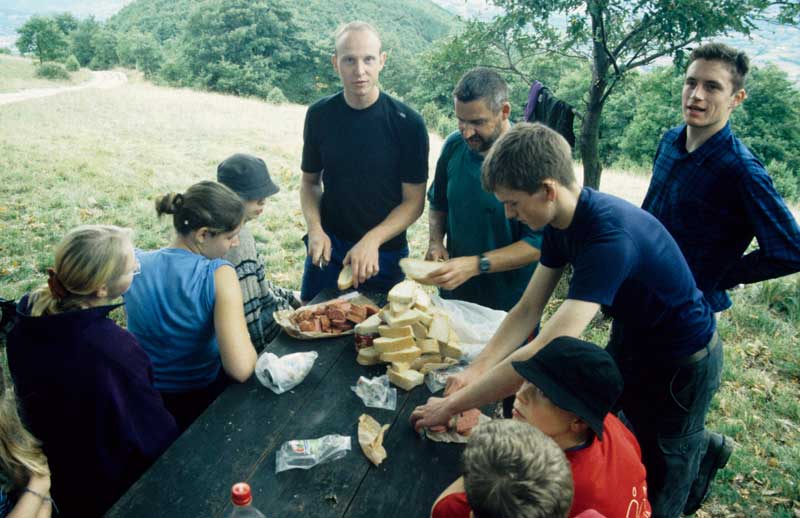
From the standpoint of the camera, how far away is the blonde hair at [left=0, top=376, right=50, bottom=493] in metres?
1.64

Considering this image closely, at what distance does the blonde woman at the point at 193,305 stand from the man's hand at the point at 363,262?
25.3 inches

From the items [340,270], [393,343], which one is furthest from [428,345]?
[340,270]

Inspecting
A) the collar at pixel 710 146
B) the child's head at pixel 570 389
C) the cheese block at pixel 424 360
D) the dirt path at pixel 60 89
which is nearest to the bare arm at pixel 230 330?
the cheese block at pixel 424 360

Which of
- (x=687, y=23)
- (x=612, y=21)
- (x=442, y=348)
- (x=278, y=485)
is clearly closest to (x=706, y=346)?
(x=442, y=348)

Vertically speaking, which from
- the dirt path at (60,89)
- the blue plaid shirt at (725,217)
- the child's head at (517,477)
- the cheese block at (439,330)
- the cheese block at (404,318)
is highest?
the blue plaid shirt at (725,217)

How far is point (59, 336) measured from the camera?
1.80m

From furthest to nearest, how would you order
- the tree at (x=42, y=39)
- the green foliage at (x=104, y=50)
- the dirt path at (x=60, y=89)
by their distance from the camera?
the green foliage at (x=104, y=50) → the tree at (x=42, y=39) → the dirt path at (x=60, y=89)

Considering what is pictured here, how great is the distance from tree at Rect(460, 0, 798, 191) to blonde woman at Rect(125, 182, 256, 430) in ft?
10.9

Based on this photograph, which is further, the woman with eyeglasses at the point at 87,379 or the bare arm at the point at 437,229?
the bare arm at the point at 437,229

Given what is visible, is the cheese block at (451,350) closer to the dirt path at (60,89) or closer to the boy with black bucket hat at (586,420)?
the boy with black bucket hat at (586,420)

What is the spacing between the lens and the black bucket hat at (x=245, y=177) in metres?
3.02

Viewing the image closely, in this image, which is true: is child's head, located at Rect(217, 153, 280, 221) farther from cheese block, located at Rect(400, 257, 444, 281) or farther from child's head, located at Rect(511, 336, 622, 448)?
child's head, located at Rect(511, 336, 622, 448)

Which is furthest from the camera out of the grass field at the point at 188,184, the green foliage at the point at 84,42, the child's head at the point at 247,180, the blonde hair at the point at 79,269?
the green foliage at the point at 84,42

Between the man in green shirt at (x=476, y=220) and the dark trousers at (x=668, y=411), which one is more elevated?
the man in green shirt at (x=476, y=220)
